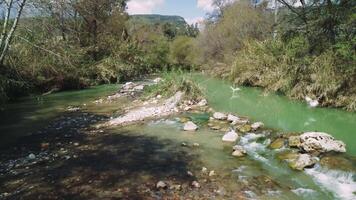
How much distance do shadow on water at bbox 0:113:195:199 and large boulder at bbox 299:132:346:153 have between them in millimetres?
2874

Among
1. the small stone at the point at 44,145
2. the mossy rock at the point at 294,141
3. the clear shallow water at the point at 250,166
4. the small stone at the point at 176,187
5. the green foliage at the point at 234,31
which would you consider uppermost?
the green foliage at the point at 234,31

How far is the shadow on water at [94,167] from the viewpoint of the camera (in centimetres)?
730

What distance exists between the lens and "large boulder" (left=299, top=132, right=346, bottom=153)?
359 inches

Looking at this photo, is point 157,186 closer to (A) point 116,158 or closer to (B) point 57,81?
(A) point 116,158

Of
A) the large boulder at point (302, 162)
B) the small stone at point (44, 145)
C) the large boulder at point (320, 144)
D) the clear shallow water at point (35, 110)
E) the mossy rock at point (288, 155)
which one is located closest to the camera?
the large boulder at point (302, 162)

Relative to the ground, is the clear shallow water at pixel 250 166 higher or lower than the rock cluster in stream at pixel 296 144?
lower

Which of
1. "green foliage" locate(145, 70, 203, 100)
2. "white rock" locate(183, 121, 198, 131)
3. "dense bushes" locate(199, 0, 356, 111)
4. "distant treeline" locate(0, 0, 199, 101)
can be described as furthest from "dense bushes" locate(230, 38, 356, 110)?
"white rock" locate(183, 121, 198, 131)

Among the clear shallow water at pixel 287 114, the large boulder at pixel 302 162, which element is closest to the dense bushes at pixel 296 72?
the clear shallow water at pixel 287 114

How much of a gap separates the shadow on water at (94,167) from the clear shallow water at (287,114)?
447cm

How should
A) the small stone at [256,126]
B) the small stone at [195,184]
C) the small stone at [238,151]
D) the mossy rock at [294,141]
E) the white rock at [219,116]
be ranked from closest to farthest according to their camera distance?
1. the small stone at [195,184]
2. the small stone at [238,151]
3. the mossy rock at [294,141]
4. the small stone at [256,126]
5. the white rock at [219,116]

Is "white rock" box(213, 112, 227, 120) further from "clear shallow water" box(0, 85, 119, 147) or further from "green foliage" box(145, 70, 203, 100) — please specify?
"clear shallow water" box(0, 85, 119, 147)

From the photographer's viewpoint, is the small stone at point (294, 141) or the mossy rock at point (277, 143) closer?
the small stone at point (294, 141)

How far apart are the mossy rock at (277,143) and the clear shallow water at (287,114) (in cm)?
165

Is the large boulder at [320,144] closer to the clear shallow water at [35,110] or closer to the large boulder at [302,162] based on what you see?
the large boulder at [302,162]
